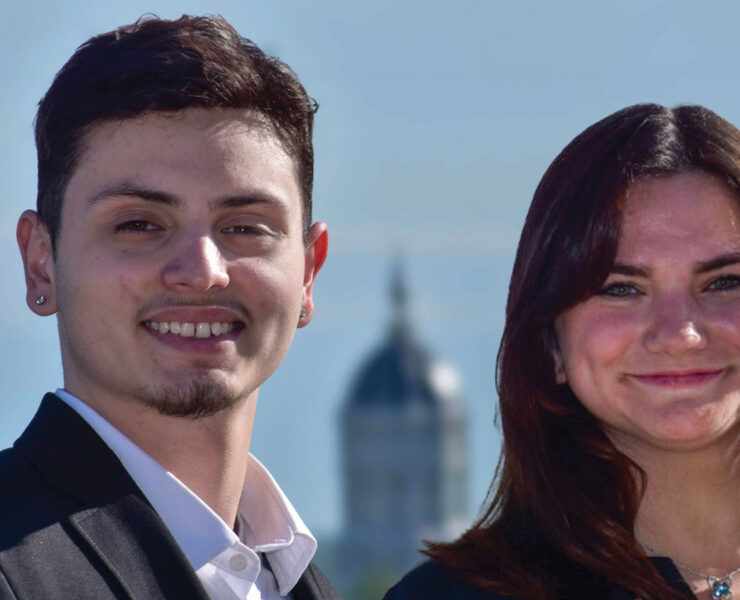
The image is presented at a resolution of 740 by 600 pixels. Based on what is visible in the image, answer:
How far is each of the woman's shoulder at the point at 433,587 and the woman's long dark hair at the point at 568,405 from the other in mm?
31

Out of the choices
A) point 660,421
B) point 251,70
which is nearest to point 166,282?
point 251,70

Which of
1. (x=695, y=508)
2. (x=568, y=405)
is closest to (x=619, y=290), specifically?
(x=568, y=405)

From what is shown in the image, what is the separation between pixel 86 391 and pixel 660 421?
158 cm

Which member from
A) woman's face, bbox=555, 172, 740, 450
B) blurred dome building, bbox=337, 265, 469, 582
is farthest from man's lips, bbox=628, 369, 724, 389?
blurred dome building, bbox=337, 265, 469, 582

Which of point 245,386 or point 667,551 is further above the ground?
point 245,386

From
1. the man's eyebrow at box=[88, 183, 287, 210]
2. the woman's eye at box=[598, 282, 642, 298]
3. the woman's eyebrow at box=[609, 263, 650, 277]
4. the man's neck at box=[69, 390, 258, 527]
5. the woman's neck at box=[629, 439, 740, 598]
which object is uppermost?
the man's eyebrow at box=[88, 183, 287, 210]

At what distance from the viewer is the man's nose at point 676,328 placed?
5.86m

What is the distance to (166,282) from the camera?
18.0 ft

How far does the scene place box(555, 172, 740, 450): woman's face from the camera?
591 centimetres

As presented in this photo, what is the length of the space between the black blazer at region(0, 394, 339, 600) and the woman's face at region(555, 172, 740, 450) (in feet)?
4.47

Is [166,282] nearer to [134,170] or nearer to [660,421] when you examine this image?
[134,170]

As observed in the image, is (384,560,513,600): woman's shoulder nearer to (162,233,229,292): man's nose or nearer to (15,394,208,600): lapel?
(15,394,208,600): lapel

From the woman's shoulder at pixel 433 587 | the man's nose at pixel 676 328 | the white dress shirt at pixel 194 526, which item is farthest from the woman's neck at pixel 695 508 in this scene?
the white dress shirt at pixel 194 526

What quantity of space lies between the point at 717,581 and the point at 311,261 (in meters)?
1.47
